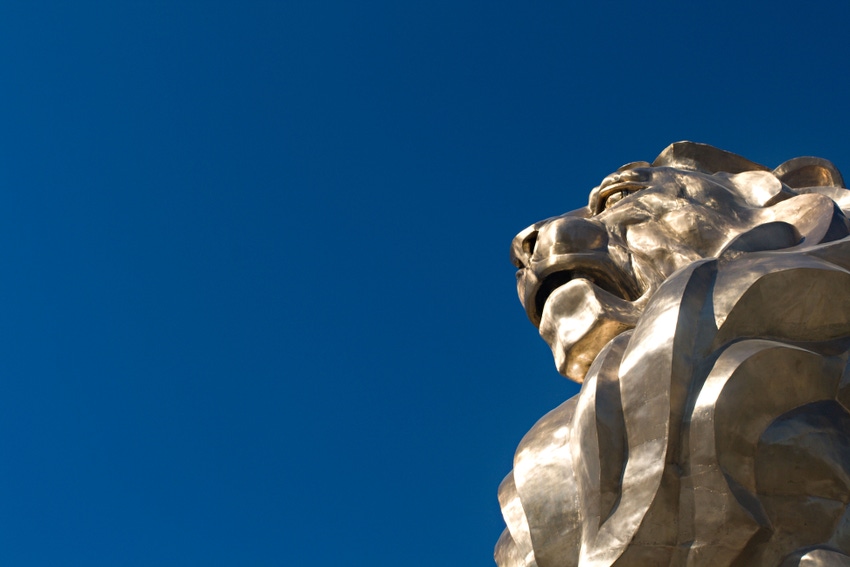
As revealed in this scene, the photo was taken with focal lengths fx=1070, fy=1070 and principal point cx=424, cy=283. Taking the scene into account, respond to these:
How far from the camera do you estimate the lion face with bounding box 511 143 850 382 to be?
328 inches

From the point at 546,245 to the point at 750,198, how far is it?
6.22 ft

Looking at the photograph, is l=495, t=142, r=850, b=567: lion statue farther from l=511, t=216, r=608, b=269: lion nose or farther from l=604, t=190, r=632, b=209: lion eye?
l=604, t=190, r=632, b=209: lion eye

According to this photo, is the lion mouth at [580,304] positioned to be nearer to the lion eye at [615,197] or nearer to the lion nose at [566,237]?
the lion nose at [566,237]

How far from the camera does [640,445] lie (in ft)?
21.8

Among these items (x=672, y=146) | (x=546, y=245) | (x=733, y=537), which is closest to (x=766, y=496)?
(x=733, y=537)

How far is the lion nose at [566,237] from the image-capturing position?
8.86 meters

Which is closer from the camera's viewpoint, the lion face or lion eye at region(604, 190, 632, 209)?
the lion face

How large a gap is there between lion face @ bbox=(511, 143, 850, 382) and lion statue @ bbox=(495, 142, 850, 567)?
0.02 meters

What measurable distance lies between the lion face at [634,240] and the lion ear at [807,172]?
29.8 inches

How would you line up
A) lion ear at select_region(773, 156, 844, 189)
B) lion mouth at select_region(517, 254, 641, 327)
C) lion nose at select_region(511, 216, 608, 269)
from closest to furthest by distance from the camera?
1. lion mouth at select_region(517, 254, 641, 327)
2. lion nose at select_region(511, 216, 608, 269)
3. lion ear at select_region(773, 156, 844, 189)

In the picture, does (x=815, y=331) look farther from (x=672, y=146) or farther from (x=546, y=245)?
(x=672, y=146)

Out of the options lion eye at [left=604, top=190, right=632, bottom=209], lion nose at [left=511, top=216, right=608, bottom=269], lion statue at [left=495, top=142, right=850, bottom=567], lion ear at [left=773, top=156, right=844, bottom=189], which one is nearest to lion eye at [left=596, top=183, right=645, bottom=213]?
lion eye at [left=604, top=190, right=632, bottom=209]

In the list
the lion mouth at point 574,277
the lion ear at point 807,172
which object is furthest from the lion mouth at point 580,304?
the lion ear at point 807,172

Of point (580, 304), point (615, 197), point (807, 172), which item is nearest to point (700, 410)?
point (580, 304)
